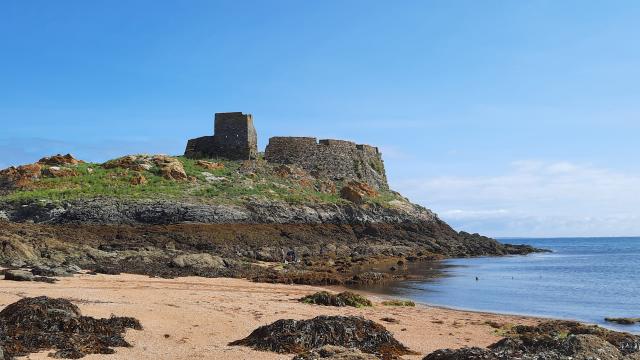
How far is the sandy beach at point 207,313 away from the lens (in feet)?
32.7

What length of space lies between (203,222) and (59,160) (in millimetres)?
14823

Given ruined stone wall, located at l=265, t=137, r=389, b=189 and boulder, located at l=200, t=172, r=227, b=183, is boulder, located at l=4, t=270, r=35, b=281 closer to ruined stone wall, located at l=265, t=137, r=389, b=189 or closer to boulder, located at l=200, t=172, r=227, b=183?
boulder, located at l=200, t=172, r=227, b=183

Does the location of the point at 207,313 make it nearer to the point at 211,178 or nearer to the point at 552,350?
the point at 552,350

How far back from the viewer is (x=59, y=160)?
40469mm

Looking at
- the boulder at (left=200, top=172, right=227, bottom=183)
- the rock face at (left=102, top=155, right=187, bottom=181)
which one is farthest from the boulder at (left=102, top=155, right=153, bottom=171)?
the boulder at (left=200, top=172, right=227, bottom=183)

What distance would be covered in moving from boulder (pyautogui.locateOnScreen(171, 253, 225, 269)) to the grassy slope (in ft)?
31.3

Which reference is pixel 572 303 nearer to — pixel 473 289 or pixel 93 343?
pixel 473 289

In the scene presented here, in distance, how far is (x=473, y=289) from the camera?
83.6 ft

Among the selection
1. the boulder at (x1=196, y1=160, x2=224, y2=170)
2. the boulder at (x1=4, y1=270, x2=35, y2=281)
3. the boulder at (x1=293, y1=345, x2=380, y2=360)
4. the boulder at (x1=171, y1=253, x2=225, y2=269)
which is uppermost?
the boulder at (x1=196, y1=160, x2=224, y2=170)

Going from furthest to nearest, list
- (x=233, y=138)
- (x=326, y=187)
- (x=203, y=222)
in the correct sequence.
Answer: (x=326, y=187), (x=233, y=138), (x=203, y=222)

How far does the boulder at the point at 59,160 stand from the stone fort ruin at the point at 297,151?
1047 centimetres

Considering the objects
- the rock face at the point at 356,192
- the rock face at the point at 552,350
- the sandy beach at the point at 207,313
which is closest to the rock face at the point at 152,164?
the rock face at the point at 356,192

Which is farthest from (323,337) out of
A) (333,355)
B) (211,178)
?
(211,178)

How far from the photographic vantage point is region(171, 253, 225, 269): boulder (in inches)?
933
